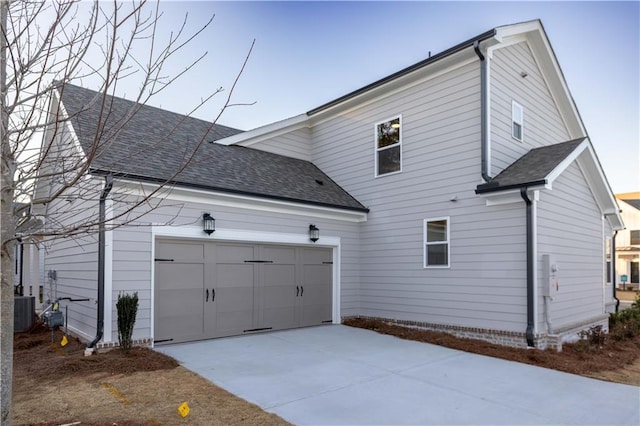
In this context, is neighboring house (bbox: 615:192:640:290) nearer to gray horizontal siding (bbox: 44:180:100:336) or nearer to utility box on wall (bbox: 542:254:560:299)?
utility box on wall (bbox: 542:254:560:299)

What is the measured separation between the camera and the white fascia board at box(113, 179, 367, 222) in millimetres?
7375

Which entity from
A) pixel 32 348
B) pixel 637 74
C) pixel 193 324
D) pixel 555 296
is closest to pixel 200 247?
pixel 193 324

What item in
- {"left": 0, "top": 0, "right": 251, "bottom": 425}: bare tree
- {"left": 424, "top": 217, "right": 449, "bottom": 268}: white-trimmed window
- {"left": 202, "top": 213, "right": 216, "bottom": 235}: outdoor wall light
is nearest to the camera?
{"left": 0, "top": 0, "right": 251, "bottom": 425}: bare tree

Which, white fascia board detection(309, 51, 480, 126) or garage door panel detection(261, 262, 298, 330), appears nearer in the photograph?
white fascia board detection(309, 51, 480, 126)

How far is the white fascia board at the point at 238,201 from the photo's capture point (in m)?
7.38

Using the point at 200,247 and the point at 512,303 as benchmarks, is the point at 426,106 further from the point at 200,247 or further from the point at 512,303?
the point at 200,247

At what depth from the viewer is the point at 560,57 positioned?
10.9 m

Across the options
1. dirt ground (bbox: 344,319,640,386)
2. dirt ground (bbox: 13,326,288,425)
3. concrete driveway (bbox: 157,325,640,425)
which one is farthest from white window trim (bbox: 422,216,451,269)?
dirt ground (bbox: 13,326,288,425)

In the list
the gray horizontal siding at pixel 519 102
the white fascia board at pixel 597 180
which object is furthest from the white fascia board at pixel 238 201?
the white fascia board at pixel 597 180

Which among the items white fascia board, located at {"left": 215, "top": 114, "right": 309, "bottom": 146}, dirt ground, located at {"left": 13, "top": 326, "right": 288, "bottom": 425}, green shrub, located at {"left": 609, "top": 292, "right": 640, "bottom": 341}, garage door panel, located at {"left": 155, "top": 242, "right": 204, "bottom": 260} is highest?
white fascia board, located at {"left": 215, "top": 114, "right": 309, "bottom": 146}

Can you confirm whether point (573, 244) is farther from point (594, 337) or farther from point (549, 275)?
point (549, 275)

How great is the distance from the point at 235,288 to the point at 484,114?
626 centimetres

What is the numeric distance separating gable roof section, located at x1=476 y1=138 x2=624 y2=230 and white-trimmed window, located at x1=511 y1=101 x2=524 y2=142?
0.48m

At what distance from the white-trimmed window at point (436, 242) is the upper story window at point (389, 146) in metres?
1.66
